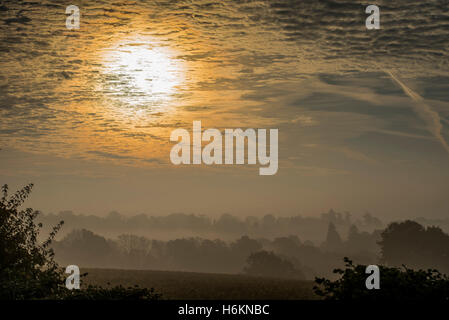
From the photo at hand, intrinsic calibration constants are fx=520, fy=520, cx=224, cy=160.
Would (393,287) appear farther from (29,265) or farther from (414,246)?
(414,246)

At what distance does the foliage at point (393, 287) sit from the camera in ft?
63.0

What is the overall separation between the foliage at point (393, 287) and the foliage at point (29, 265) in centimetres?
818

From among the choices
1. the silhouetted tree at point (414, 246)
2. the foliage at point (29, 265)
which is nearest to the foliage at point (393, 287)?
the foliage at point (29, 265)

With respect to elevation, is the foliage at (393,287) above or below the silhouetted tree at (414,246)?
below

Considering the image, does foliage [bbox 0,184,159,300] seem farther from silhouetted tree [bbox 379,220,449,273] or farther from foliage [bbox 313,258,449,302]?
silhouetted tree [bbox 379,220,449,273]

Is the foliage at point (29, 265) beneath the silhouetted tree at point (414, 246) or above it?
beneath

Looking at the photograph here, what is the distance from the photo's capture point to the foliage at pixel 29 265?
22.0 meters

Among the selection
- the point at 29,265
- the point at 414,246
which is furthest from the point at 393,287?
the point at 414,246

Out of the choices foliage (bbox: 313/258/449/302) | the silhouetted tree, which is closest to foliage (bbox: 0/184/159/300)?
foliage (bbox: 313/258/449/302)

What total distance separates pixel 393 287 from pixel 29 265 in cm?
1850

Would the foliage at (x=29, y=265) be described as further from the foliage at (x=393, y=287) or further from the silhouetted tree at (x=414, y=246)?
the silhouetted tree at (x=414, y=246)

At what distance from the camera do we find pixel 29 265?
27.6 meters

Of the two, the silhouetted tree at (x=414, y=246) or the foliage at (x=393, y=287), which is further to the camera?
the silhouetted tree at (x=414, y=246)
